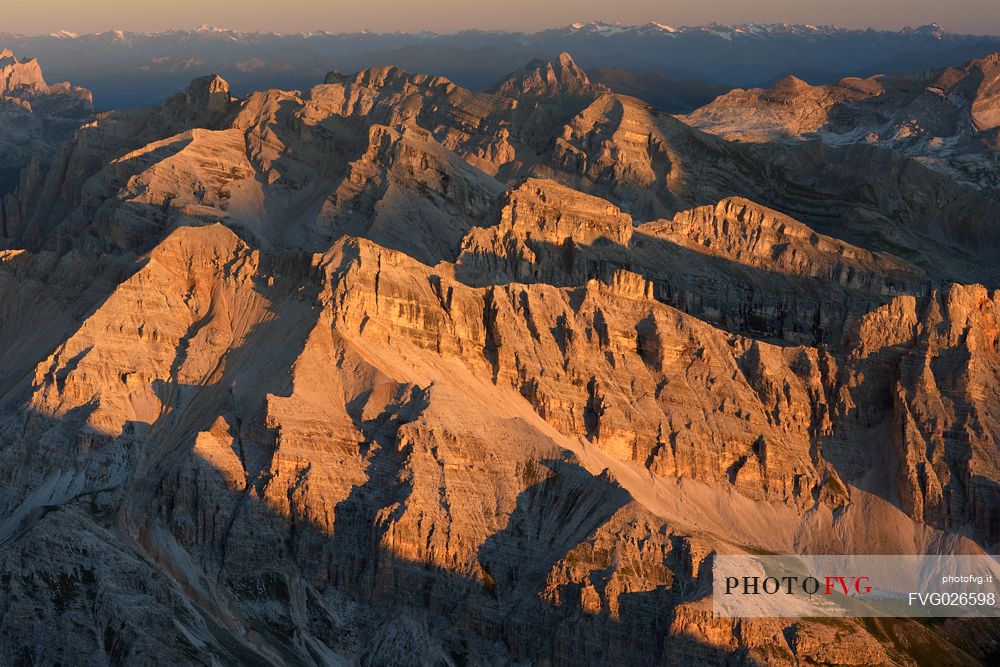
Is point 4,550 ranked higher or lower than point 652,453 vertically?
higher

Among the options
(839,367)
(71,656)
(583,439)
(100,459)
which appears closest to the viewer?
(71,656)

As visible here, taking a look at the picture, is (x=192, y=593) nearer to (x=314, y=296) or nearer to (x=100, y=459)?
(x=100, y=459)

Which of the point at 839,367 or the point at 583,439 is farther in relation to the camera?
the point at 839,367

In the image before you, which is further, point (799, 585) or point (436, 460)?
point (436, 460)

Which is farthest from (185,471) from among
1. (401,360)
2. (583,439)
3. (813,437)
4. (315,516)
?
(813,437)

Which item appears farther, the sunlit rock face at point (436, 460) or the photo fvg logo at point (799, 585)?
the photo fvg logo at point (799, 585)

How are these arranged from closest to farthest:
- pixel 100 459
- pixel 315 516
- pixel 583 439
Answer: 1. pixel 315 516
2. pixel 100 459
3. pixel 583 439

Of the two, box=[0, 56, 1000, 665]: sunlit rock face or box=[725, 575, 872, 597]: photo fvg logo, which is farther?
box=[725, 575, 872, 597]: photo fvg logo

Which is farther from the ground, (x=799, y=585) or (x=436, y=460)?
(x=436, y=460)
